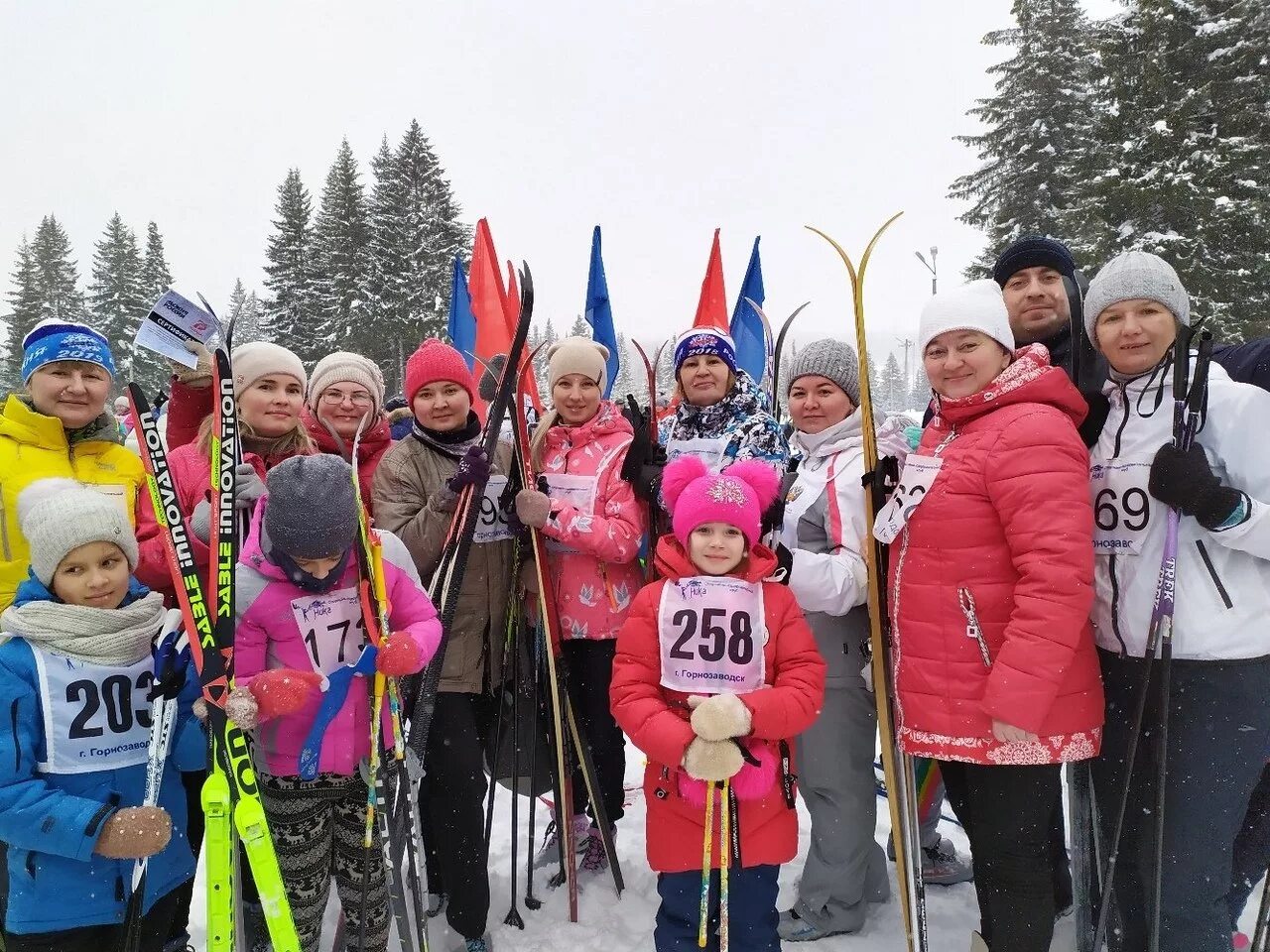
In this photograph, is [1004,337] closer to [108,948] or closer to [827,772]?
[827,772]


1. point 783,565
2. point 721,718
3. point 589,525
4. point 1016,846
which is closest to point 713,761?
point 721,718

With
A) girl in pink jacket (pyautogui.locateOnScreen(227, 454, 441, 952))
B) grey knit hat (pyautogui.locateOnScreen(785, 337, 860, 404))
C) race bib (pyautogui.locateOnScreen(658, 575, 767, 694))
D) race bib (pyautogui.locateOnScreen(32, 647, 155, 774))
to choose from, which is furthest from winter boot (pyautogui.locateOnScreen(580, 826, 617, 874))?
grey knit hat (pyautogui.locateOnScreen(785, 337, 860, 404))

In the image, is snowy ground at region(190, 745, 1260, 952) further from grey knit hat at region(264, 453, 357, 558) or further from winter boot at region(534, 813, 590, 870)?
grey knit hat at region(264, 453, 357, 558)

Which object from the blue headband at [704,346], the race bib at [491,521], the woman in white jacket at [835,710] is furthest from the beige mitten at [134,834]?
the blue headband at [704,346]

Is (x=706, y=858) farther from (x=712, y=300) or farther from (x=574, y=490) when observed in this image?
(x=712, y=300)

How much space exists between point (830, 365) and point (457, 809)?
7.78 feet

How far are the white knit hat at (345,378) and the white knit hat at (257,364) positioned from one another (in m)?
0.34

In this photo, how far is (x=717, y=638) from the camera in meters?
2.37

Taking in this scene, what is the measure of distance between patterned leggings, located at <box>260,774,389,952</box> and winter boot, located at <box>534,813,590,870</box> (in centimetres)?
113

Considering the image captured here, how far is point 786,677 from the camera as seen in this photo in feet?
7.64

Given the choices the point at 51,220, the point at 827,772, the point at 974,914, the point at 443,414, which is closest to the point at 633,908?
the point at 827,772

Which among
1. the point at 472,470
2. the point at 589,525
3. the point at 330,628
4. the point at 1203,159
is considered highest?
the point at 1203,159

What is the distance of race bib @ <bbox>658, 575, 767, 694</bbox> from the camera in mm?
2354

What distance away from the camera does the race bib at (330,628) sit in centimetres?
231
